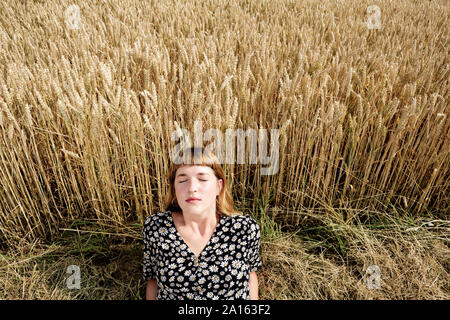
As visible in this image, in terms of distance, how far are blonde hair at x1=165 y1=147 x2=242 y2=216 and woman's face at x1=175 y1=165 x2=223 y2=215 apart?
Result: 0.6 inches

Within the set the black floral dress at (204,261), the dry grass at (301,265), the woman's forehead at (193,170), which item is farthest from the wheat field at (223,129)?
the black floral dress at (204,261)

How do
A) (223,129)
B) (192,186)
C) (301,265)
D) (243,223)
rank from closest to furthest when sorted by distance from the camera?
(192,186)
(243,223)
(223,129)
(301,265)

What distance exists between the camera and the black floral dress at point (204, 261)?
95 centimetres

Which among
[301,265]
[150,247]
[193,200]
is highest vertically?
[193,200]

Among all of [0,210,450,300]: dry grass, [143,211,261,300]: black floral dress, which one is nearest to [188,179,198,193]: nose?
[143,211,261,300]: black floral dress

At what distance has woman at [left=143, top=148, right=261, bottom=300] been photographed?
0.94 metres

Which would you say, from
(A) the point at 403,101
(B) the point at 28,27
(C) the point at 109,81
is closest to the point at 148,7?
(B) the point at 28,27

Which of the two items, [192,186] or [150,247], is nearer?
[192,186]

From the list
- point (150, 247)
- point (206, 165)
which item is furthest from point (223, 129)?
point (150, 247)

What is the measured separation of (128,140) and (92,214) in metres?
0.39

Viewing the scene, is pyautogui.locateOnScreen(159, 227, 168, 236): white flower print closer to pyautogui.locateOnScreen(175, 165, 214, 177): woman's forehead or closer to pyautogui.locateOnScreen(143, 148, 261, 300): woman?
pyautogui.locateOnScreen(143, 148, 261, 300): woman

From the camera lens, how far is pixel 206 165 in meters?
0.95

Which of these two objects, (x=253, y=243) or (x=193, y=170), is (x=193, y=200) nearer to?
(x=193, y=170)

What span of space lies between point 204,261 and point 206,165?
266mm
